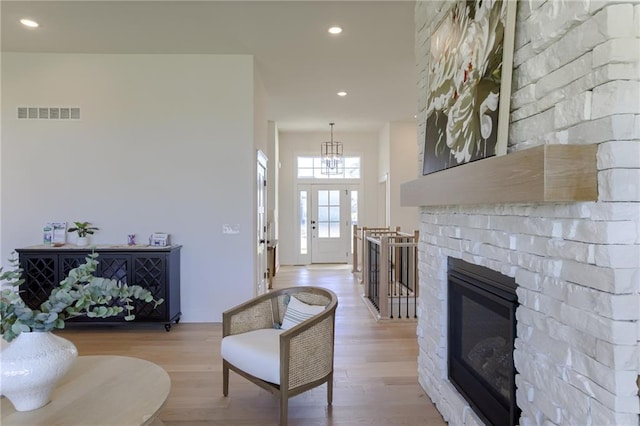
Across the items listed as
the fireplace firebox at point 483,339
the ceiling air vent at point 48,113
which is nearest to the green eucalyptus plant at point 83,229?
the ceiling air vent at point 48,113

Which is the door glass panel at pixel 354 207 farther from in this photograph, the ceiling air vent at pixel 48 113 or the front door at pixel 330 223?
the ceiling air vent at pixel 48 113

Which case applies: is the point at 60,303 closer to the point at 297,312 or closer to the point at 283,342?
the point at 283,342

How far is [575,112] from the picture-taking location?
4.27 feet

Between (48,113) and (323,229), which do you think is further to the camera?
(323,229)

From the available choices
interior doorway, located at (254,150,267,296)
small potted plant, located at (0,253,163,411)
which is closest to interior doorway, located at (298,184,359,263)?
interior doorway, located at (254,150,267,296)

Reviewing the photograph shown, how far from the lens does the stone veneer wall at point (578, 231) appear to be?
1.15 meters

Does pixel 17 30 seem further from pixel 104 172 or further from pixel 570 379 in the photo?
pixel 570 379

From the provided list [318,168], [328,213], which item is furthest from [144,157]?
[328,213]

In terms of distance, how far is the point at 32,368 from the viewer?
1.62 m

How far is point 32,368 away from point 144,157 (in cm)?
329

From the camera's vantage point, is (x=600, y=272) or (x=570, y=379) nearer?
(x=600, y=272)

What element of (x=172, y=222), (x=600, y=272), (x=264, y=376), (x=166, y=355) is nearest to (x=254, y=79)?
(x=172, y=222)

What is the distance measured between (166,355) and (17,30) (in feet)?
11.8

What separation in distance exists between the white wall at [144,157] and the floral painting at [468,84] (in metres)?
2.57
